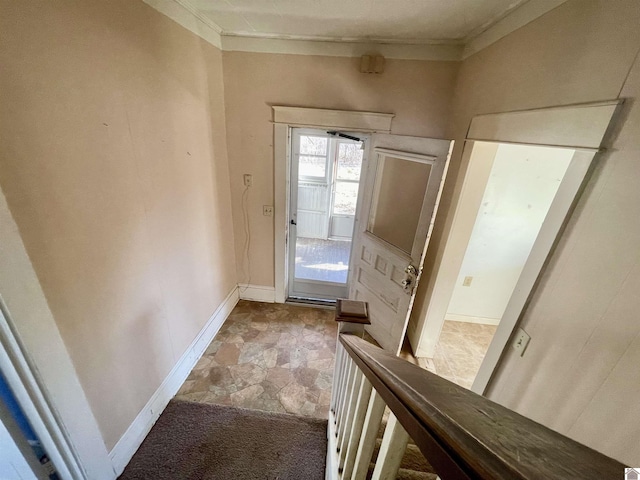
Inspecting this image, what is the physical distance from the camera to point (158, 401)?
167 cm

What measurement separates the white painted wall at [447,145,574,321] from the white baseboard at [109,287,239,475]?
8.50 ft

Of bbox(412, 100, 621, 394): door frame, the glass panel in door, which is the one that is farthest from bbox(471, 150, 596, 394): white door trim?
the glass panel in door

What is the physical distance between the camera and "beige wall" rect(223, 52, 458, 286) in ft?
6.78

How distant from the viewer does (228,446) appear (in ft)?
5.01

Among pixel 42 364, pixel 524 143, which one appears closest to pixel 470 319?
pixel 524 143

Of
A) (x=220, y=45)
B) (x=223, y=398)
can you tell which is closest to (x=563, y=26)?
(x=220, y=45)

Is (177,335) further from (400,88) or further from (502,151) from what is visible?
(502,151)

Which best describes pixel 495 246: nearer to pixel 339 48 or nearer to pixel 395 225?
pixel 395 225

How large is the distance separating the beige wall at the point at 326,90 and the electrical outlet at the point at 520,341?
5.48ft

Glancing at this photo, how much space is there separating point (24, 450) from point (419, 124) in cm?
298

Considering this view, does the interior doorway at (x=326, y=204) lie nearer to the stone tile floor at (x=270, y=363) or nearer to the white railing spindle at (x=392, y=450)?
the stone tile floor at (x=270, y=363)

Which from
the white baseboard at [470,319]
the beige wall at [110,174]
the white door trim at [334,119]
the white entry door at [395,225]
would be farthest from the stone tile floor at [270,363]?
the white door trim at [334,119]

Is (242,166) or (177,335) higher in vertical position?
(242,166)

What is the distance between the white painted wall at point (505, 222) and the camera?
231cm
